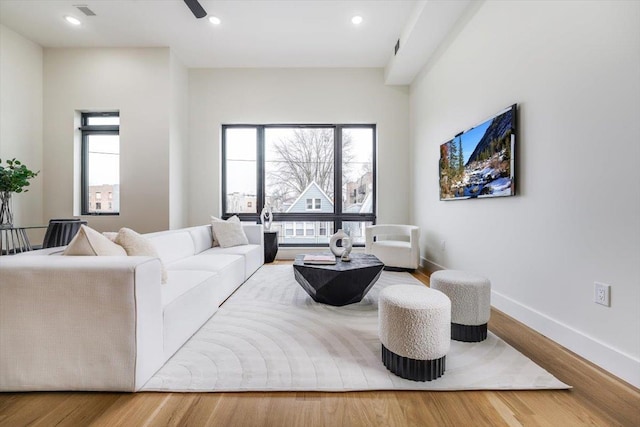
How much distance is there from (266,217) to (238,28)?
9.10 feet

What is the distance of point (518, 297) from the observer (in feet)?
7.45

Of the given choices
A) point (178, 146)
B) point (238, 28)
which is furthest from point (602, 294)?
Result: point (178, 146)

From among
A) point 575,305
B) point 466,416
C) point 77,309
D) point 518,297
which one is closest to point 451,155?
point 518,297

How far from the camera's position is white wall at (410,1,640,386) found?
1.49 m

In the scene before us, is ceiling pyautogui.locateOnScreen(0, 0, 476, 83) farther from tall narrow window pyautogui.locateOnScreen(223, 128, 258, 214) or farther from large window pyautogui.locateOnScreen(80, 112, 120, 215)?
tall narrow window pyautogui.locateOnScreen(223, 128, 258, 214)

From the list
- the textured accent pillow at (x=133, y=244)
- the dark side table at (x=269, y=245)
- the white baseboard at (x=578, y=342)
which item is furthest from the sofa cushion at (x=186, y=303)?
the white baseboard at (x=578, y=342)

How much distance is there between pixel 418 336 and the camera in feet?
4.71

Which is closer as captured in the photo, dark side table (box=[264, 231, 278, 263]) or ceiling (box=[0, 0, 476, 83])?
ceiling (box=[0, 0, 476, 83])

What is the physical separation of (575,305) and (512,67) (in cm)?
185

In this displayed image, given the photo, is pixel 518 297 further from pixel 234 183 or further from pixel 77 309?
pixel 234 183

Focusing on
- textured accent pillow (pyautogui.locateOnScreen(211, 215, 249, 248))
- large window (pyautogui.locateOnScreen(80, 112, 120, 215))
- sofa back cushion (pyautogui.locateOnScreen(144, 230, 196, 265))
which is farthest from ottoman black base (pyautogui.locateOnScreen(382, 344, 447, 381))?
large window (pyautogui.locateOnScreen(80, 112, 120, 215))

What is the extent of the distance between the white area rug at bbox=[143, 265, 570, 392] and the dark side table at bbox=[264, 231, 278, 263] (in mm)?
2115

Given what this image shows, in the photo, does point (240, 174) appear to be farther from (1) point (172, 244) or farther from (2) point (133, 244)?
(2) point (133, 244)

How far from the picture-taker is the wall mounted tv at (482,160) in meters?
2.30
